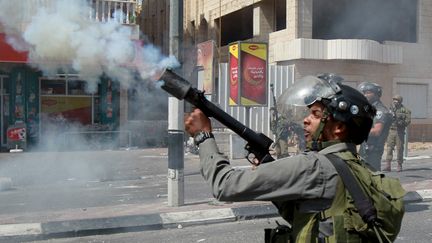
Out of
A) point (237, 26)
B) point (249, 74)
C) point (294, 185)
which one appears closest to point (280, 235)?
point (294, 185)

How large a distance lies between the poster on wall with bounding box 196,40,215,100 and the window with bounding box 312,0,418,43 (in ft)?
16.0

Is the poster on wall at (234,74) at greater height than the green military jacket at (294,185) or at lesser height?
greater

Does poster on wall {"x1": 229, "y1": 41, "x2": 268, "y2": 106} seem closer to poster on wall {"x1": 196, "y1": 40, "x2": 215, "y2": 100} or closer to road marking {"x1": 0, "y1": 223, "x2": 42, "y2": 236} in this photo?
poster on wall {"x1": 196, "y1": 40, "x2": 215, "y2": 100}

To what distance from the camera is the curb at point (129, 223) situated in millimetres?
5867

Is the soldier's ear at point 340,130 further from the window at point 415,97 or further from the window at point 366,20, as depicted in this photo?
the window at point 415,97

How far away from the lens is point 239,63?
12.9 m

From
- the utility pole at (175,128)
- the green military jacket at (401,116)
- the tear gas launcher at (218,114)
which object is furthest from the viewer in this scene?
the green military jacket at (401,116)

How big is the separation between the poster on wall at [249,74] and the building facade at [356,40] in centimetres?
284

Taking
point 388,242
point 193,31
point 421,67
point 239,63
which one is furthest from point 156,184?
point 193,31

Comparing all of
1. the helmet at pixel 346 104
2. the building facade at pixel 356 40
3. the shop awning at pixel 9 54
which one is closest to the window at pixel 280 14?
the building facade at pixel 356 40

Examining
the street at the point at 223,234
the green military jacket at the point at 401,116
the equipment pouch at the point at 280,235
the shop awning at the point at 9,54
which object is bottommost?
the street at the point at 223,234

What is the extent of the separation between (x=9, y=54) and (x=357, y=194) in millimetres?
13050

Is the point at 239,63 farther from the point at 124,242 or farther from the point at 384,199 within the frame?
the point at 384,199

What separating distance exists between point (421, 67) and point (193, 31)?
367 inches
